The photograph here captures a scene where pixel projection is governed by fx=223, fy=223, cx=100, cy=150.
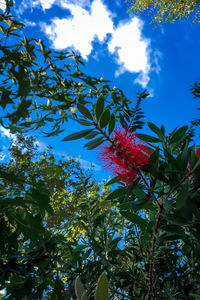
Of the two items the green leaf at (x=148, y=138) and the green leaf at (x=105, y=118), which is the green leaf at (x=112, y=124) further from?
the green leaf at (x=148, y=138)

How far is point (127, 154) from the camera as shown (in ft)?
1.75

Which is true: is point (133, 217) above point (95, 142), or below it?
below

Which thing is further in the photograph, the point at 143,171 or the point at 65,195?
the point at 65,195

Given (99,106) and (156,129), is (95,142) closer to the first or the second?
(99,106)

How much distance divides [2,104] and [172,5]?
28.2 feet

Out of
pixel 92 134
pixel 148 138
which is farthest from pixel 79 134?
pixel 148 138

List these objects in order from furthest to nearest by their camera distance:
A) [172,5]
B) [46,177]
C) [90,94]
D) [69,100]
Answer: [172,5] → [46,177] → [90,94] → [69,100]

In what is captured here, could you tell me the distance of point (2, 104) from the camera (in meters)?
0.75

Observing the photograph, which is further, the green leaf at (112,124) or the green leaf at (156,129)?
the green leaf at (156,129)

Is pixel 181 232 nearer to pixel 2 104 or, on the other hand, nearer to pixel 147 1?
pixel 2 104

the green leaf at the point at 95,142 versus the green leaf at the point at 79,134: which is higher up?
the green leaf at the point at 79,134

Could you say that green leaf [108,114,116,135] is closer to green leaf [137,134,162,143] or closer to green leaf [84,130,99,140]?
green leaf [84,130,99,140]

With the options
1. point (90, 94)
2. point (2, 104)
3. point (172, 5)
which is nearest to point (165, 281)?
point (2, 104)

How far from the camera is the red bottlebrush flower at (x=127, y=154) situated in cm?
53
